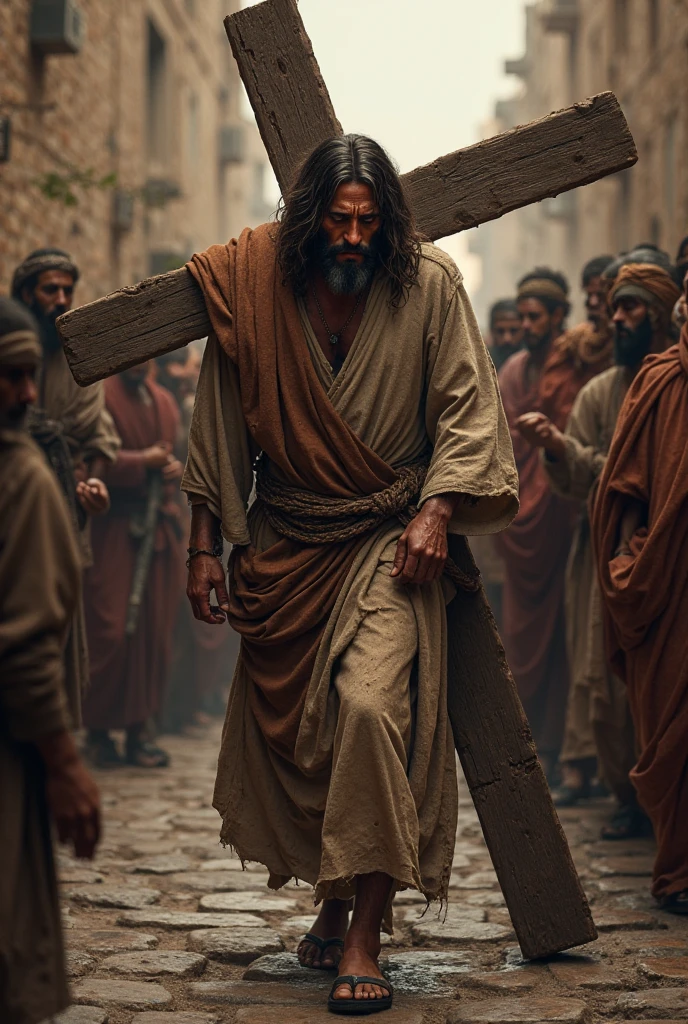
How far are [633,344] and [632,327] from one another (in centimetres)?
8

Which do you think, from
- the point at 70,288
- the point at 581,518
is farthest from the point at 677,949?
the point at 70,288

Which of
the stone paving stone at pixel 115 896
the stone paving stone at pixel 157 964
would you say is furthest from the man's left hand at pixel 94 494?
the stone paving stone at pixel 157 964

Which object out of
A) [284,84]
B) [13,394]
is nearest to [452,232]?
[284,84]

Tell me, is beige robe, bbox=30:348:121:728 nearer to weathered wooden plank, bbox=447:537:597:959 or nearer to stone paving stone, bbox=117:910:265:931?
stone paving stone, bbox=117:910:265:931

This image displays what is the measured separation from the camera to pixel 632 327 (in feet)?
23.1

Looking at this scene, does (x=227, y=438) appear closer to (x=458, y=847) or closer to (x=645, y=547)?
(x=645, y=547)

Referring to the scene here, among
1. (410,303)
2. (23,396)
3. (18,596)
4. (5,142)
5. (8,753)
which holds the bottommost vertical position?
(8,753)

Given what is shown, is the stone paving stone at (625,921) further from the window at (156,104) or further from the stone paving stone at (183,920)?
the window at (156,104)

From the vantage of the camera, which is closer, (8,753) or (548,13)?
(8,753)

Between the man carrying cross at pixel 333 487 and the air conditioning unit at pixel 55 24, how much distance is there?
7.04 metres

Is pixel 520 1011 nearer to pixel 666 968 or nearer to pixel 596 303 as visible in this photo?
→ pixel 666 968

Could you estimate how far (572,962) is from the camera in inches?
192

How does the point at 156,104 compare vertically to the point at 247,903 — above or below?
above

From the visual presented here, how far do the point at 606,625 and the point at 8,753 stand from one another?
322 centimetres
